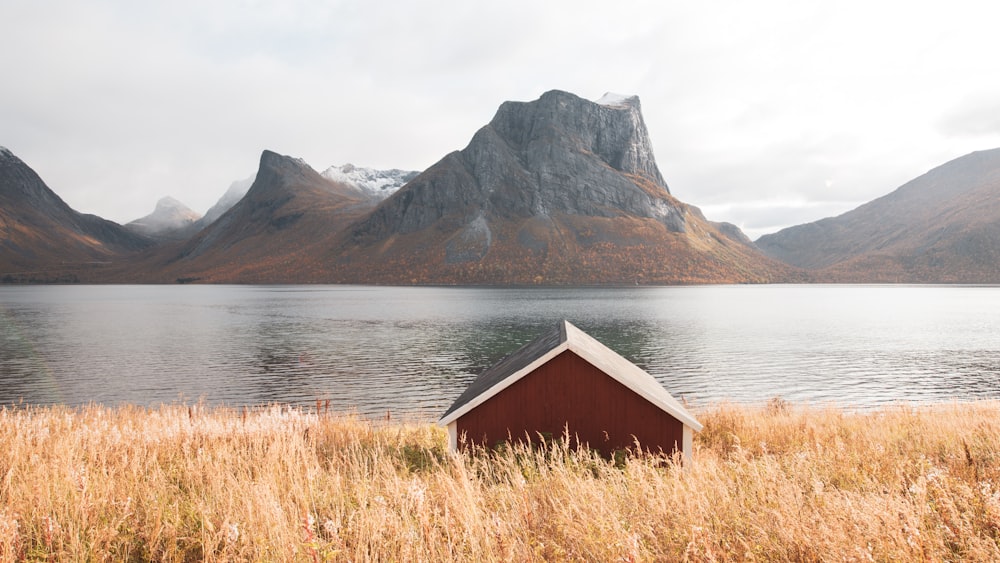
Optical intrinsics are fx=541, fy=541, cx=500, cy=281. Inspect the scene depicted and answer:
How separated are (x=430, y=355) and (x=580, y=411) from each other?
121 feet

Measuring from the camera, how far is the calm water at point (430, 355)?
3406 centimetres

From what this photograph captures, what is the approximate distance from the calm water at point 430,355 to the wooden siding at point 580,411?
17.0m

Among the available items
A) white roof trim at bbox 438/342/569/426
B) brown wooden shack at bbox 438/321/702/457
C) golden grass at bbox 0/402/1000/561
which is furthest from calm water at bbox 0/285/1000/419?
golden grass at bbox 0/402/1000/561

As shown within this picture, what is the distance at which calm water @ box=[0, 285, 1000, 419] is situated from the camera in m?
34.1

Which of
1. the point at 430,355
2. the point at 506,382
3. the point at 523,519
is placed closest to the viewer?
the point at 523,519

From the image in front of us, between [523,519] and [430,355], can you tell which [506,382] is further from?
[430,355]

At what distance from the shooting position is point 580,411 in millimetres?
12000

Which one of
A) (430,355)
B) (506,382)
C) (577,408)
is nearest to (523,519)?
(506,382)

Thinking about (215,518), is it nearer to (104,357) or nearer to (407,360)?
(407,360)

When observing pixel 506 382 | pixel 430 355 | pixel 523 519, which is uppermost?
pixel 506 382

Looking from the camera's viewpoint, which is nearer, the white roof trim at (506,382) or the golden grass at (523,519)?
the golden grass at (523,519)

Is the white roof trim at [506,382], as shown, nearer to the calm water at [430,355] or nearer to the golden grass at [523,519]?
the golden grass at [523,519]

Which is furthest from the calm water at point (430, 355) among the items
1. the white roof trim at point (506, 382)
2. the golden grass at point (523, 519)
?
the golden grass at point (523, 519)

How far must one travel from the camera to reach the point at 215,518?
19.7 ft
